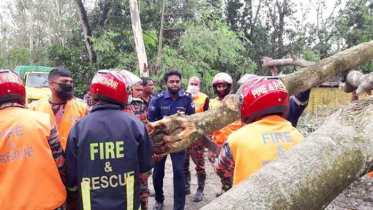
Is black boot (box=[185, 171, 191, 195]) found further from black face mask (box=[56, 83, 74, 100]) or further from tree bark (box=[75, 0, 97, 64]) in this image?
tree bark (box=[75, 0, 97, 64])

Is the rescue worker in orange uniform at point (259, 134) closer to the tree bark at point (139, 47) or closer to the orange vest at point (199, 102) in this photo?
the orange vest at point (199, 102)

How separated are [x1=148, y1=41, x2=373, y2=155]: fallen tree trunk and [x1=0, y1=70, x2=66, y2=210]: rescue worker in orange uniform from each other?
1049 millimetres

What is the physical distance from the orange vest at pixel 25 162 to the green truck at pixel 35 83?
998 cm

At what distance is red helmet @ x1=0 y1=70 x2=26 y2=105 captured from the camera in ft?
7.59

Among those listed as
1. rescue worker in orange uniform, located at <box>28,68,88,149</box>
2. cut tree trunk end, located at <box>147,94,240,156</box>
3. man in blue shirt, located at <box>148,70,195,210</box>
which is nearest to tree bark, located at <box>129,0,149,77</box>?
man in blue shirt, located at <box>148,70,195,210</box>

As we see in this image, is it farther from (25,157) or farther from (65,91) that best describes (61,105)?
(25,157)

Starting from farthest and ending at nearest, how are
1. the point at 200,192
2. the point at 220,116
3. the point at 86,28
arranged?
the point at 86,28, the point at 200,192, the point at 220,116

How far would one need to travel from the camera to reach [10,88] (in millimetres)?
2338

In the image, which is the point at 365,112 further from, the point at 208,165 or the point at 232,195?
the point at 208,165

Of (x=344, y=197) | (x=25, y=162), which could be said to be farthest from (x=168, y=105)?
(x=344, y=197)

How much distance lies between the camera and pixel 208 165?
7836 mm

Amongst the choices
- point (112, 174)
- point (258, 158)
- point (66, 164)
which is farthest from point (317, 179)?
point (66, 164)

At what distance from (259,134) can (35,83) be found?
491 inches

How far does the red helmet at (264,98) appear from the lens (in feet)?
6.46
